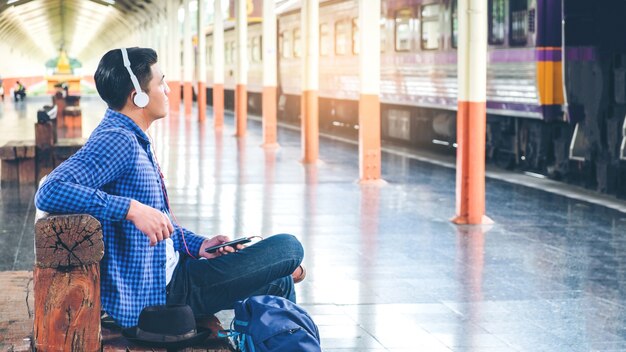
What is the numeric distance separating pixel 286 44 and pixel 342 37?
6.95 meters

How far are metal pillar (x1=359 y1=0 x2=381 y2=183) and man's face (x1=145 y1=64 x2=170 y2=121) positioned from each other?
10.7m

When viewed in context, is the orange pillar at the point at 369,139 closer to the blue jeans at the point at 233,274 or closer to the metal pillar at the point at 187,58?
the blue jeans at the point at 233,274

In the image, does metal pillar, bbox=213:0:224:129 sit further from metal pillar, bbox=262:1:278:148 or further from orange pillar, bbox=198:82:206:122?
metal pillar, bbox=262:1:278:148

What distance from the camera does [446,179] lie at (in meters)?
16.1

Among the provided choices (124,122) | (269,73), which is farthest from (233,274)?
(269,73)

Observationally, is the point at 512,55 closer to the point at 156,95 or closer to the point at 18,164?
the point at 18,164

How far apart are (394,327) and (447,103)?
12809 mm

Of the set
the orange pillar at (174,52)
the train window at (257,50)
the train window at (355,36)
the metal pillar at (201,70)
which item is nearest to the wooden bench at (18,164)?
the train window at (355,36)

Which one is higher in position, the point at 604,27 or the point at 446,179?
the point at 604,27

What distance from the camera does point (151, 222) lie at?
4211mm

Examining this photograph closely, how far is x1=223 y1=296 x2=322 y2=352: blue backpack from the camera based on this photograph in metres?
4.22

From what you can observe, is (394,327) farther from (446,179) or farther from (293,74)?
(293,74)

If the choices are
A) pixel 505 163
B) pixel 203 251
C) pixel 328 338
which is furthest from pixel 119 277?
pixel 505 163

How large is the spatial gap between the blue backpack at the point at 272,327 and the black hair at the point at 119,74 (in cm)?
94
